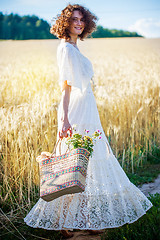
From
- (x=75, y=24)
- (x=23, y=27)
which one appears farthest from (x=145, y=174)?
(x=23, y=27)

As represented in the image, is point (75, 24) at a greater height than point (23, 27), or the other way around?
point (23, 27)

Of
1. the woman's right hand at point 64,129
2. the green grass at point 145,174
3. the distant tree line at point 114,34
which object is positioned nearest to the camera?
Result: the woman's right hand at point 64,129

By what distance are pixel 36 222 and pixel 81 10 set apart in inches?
64.0

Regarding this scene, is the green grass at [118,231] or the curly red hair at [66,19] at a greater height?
the curly red hair at [66,19]

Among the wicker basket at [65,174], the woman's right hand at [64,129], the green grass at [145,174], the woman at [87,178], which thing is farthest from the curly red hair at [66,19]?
the green grass at [145,174]

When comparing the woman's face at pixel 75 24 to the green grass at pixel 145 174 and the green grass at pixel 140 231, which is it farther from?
the green grass at pixel 145 174

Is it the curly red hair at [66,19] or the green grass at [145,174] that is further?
the green grass at [145,174]

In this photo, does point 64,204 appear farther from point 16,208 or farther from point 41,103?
point 41,103

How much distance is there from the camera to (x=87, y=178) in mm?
1801

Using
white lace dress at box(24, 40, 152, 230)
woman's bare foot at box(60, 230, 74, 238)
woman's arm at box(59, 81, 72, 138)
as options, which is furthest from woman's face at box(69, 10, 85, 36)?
woman's bare foot at box(60, 230, 74, 238)

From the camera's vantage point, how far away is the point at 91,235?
1.93 m

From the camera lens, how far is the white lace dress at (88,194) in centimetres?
171

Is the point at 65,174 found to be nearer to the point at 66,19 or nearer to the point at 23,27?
the point at 66,19

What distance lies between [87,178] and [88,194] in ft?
0.36
